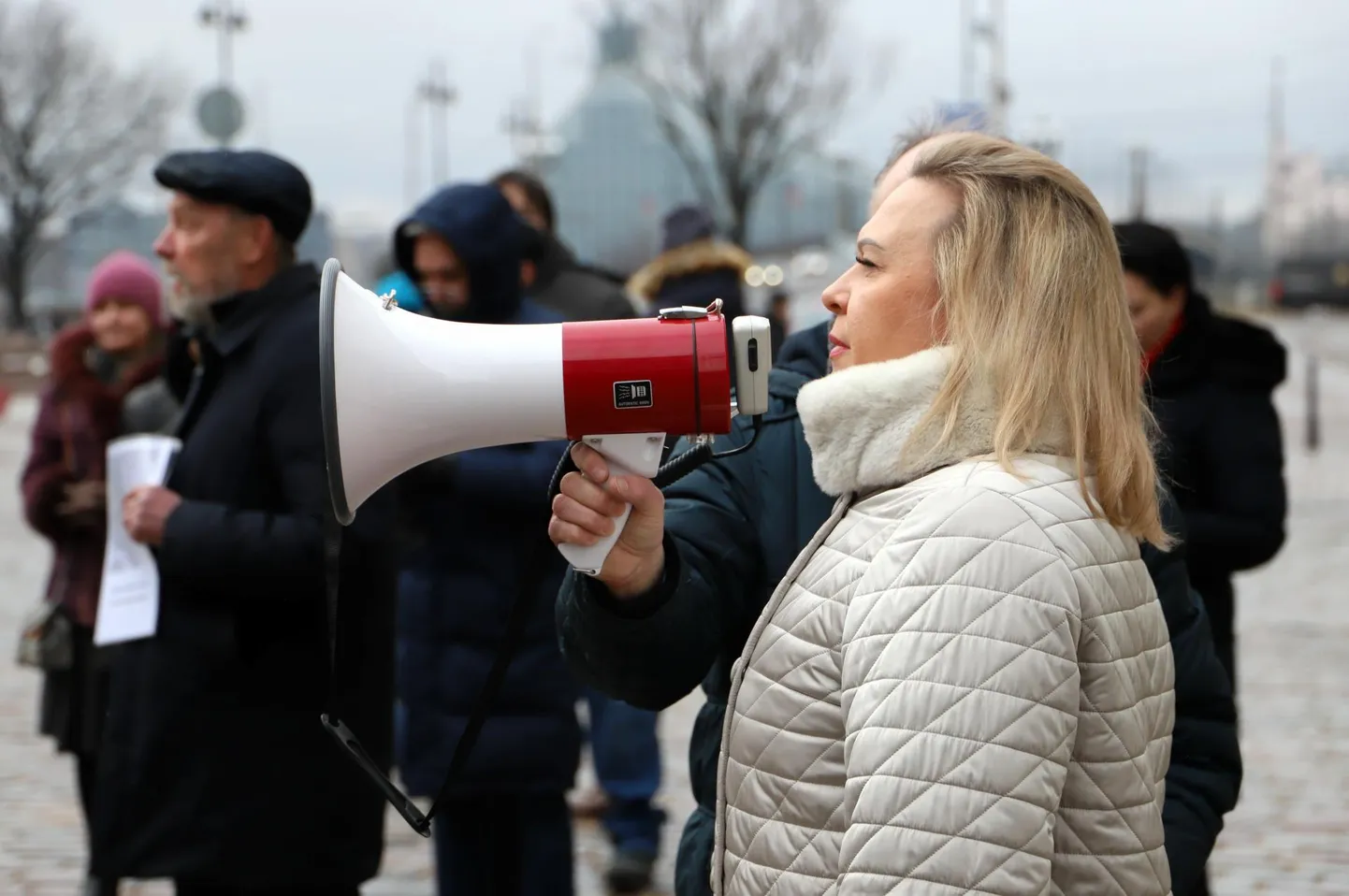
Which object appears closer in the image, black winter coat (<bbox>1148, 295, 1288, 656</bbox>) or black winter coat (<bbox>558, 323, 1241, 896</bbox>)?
black winter coat (<bbox>558, 323, 1241, 896</bbox>)

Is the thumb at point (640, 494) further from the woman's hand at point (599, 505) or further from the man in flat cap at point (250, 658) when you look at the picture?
the man in flat cap at point (250, 658)

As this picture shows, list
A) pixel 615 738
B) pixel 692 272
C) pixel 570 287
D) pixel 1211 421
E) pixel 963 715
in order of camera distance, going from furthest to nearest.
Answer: pixel 692 272 < pixel 615 738 < pixel 570 287 < pixel 1211 421 < pixel 963 715

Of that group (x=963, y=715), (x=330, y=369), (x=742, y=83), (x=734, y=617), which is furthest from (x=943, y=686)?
(x=742, y=83)

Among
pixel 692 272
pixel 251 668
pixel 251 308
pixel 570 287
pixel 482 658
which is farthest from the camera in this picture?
pixel 692 272

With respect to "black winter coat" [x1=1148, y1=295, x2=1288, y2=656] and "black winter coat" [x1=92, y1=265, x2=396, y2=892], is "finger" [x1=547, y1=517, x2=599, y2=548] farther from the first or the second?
"black winter coat" [x1=1148, y1=295, x2=1288, y2=656]

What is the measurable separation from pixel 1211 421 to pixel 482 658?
1.81m

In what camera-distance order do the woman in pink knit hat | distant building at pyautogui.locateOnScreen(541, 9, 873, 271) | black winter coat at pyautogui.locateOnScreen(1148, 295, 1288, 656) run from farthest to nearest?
distant building at pyautogui.locateOnScreen(541, 9, 873, 271)
the woman in pink knit hat
black winter coat at pyautogui.locateOnScreen(1148, 295, 1288, 656)

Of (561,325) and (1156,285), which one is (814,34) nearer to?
(1156,285)

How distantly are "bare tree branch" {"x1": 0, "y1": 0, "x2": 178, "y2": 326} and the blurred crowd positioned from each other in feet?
143

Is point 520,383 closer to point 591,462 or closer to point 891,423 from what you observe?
point 591,462

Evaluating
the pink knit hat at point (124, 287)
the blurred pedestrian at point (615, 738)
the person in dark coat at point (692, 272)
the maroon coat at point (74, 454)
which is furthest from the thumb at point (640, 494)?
the person in dark coat at point (692, 272)

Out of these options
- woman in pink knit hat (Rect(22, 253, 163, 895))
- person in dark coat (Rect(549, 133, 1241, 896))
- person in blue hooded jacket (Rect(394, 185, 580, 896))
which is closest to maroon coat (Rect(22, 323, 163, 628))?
woman in pink knit hat (Rect(22, 253, 163, 895))

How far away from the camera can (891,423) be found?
→ 194 centimetres

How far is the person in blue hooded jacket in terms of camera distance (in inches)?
160
